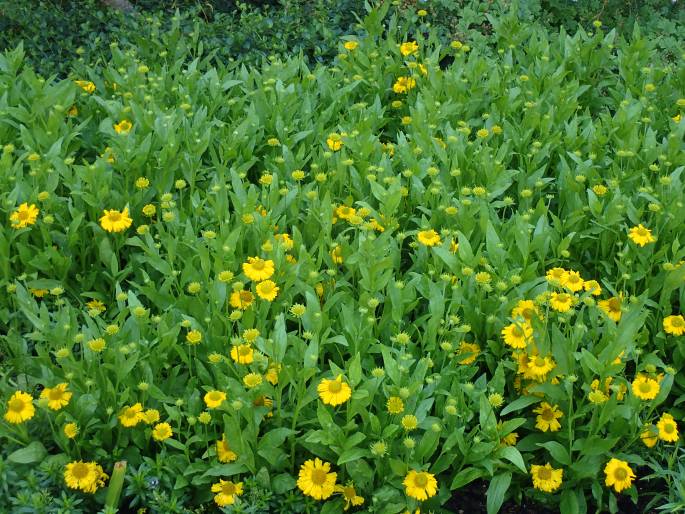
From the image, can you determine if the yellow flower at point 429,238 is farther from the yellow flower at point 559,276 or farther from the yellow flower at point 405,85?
the yellow flower at point 405,85

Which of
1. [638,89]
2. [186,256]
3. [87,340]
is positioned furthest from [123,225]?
[638,89]

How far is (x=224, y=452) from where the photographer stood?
92.1 inches

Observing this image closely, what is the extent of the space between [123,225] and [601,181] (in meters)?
1.88

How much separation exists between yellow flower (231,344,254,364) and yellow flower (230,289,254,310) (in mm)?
253

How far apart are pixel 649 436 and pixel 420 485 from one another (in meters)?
0.73

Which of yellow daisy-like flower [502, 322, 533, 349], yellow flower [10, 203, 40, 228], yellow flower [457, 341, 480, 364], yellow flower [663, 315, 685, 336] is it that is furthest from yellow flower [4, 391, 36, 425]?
yellow flower [663, 315, 685, 336]

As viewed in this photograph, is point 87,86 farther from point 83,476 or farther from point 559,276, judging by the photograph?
point 559,276

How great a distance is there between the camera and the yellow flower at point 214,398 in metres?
2.31

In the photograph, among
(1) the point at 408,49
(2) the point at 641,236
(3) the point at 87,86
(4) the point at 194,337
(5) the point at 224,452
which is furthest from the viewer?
(1) the point at 408,49

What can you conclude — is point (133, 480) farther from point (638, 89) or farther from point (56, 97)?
point (638, 89)

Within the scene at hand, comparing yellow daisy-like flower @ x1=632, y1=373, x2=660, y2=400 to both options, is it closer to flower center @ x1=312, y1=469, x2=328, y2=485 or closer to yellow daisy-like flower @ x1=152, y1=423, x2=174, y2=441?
flower center @ x1=312, y1=469, x2=328, y2=485

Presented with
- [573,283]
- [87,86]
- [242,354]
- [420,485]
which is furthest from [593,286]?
[87,86]

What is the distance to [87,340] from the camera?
2.50 metres

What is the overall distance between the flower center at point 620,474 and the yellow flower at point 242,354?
3.48 ft
